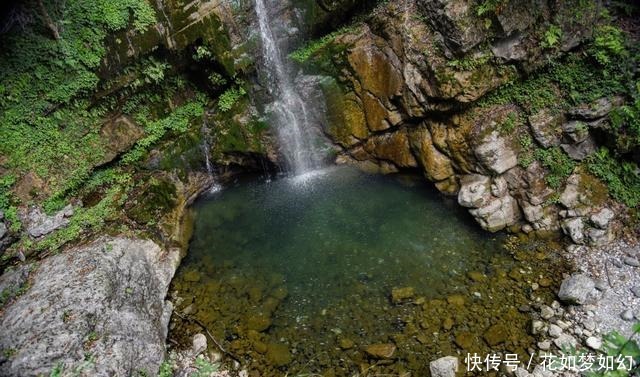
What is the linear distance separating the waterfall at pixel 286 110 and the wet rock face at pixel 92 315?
18.4 feet

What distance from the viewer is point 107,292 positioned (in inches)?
288

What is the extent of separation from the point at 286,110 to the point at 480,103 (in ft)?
19.1

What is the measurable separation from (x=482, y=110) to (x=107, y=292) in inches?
386

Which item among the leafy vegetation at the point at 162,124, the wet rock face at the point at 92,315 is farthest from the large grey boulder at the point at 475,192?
the leafy vegetation at the point at 162,124

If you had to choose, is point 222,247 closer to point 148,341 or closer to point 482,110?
point 148,341

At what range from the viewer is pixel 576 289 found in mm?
7617

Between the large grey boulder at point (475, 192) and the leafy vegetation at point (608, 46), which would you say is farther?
the large grey boulder at point (475, 192)

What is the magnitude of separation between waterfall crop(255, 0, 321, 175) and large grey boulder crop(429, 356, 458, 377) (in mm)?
7466

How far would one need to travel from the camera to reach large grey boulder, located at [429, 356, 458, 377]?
6.71 meters

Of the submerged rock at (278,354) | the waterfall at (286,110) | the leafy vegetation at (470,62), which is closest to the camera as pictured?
the submerged rock at (278,354)

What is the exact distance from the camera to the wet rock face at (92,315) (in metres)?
6.11

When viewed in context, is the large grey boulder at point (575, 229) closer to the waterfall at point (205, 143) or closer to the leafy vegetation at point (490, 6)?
the leafy vegetation at point (490, 6)

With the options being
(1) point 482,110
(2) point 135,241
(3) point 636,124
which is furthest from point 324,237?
(3) point 636,124

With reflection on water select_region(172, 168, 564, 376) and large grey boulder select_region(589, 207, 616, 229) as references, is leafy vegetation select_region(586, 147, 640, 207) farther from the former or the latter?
reflection on water select_region(172, 168, 564, 376)
